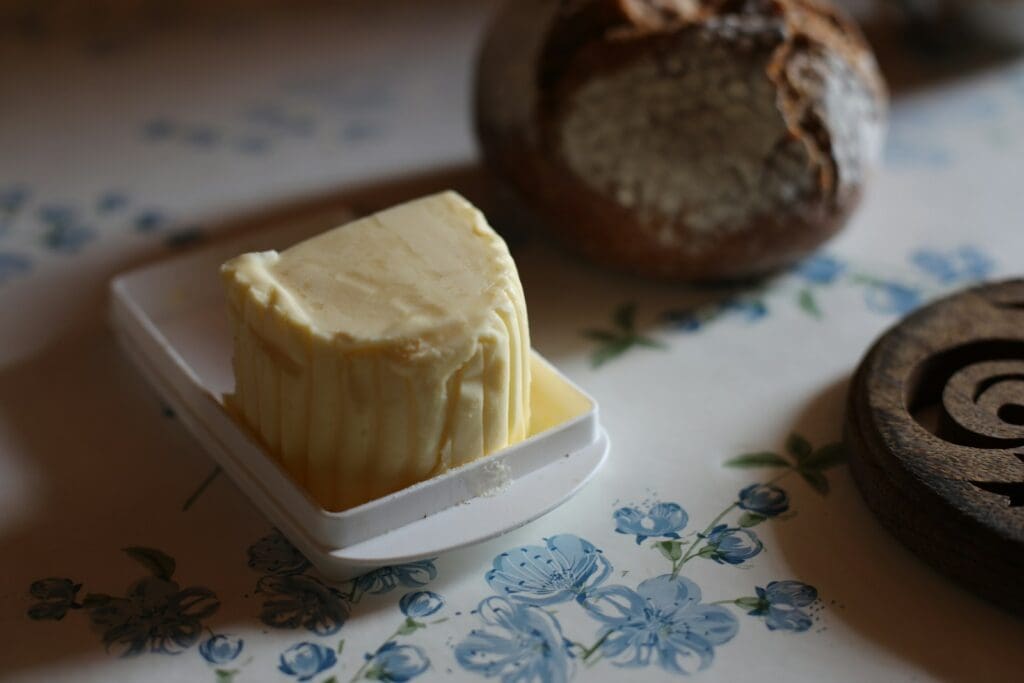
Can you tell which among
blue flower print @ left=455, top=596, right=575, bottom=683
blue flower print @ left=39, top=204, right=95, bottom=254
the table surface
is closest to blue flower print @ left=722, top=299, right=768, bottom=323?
the table surface

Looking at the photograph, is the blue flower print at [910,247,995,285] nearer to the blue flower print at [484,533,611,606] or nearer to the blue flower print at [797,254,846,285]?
the blue flower print at [797,254,846,285]

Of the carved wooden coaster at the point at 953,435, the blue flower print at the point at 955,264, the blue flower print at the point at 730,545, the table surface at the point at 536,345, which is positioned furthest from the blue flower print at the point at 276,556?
the blue flower print at the point at 955,264

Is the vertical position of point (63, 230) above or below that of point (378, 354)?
below

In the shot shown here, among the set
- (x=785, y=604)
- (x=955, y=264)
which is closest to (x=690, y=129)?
(x=955, y=264)

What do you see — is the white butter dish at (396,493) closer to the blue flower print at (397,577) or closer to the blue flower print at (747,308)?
the blue flower print at (397,577)

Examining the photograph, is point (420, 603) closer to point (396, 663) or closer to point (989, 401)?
point (396, 663)

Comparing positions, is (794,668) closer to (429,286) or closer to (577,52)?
(429,286)
